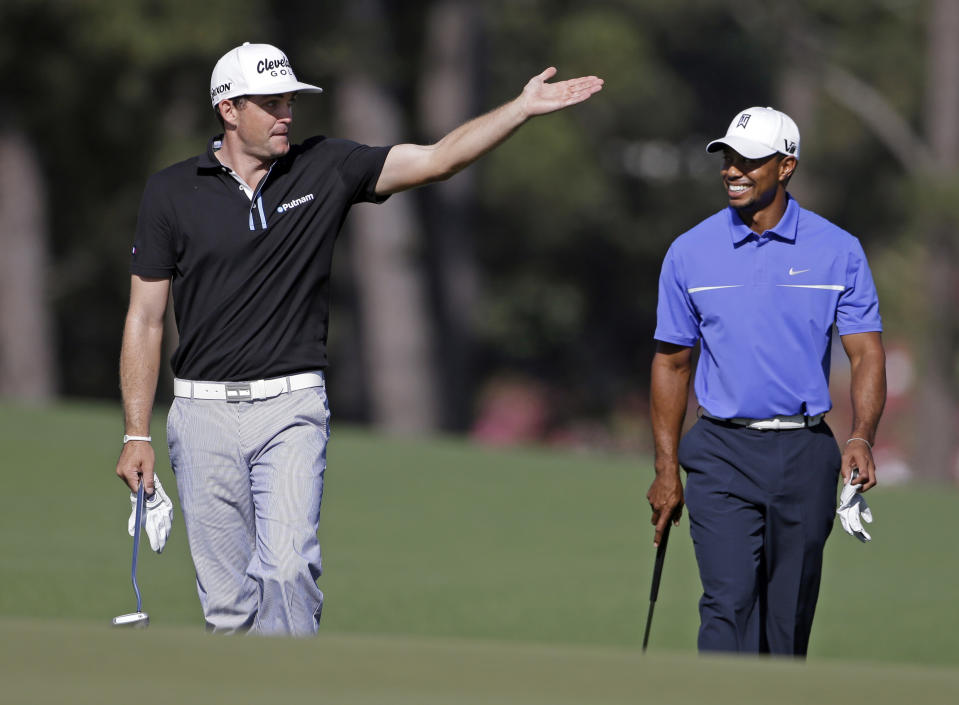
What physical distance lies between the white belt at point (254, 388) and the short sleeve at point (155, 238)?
44cm

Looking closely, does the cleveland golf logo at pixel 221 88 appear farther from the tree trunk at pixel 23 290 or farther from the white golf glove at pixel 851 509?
the tree trunk at pixel 23 290

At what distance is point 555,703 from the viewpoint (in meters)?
3.03

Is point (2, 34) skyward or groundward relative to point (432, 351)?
skyward

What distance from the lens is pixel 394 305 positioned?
85.1 ft

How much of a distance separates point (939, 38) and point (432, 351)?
9.80 metres

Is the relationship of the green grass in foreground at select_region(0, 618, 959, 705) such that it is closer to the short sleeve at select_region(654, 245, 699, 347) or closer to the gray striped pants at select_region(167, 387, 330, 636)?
the gray striped pants at select_region(167, 387, 330, 636)

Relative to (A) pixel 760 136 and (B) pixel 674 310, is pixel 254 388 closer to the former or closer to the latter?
(B) pixel 674 310

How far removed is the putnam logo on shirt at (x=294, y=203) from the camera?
6.33m

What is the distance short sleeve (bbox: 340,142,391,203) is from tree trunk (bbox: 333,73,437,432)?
61.7 ft

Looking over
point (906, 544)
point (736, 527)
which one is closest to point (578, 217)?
point (906, 544)

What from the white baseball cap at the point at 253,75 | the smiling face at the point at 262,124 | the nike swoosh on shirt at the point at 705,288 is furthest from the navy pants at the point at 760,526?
the white baseball cap at the point at 253,75

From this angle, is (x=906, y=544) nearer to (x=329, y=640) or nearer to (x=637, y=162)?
(x=329, y=640)

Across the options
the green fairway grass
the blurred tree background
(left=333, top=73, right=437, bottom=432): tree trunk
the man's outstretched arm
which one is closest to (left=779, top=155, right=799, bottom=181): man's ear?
the man's outstretched arm

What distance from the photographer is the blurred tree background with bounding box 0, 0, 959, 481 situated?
23562mm
